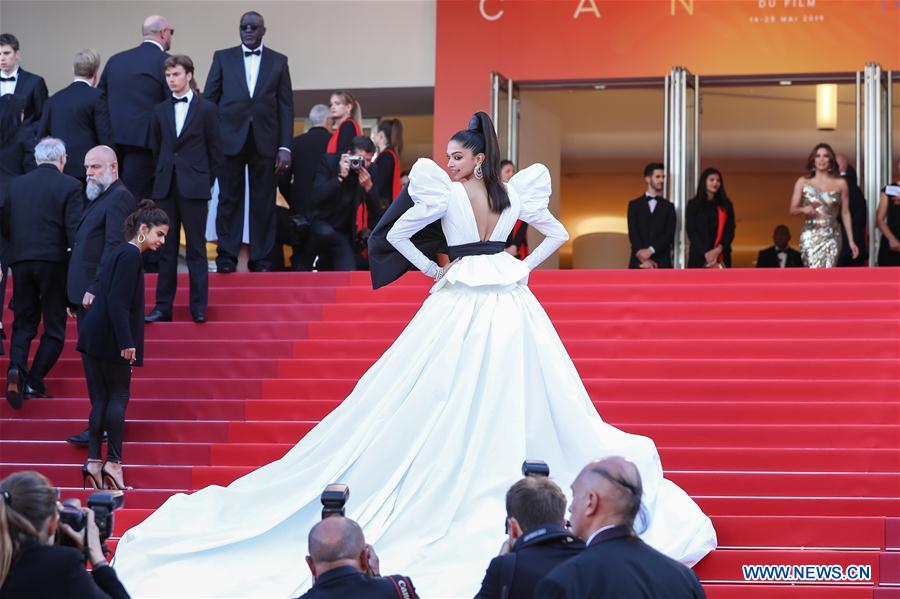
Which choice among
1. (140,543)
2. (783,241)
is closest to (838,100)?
(783,241)

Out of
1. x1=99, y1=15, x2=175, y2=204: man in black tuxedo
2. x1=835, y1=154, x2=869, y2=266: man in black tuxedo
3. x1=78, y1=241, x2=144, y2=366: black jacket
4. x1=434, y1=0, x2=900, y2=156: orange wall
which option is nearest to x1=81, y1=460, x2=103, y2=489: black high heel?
x1=78, y1=241, x2=144, y2=366: black jacket

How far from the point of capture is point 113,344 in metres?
7.74

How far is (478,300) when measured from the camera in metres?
6.77

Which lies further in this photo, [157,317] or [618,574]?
[157,317]

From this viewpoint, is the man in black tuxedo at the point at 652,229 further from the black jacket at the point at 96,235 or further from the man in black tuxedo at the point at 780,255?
the black jacket at the point at 96,235

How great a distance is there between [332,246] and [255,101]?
52.7 inches

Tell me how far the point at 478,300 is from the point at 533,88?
339 inches

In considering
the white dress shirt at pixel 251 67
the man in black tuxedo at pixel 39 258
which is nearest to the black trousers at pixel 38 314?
the man in black tuxedo at pixel 39 258

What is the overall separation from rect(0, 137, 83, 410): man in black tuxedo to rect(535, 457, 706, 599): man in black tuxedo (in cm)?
630

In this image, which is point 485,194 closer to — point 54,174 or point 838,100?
point 54,174

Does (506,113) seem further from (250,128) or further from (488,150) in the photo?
(488,150)

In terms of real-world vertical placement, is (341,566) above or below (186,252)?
below

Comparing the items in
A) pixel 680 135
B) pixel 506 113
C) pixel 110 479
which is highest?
pixel 506 113

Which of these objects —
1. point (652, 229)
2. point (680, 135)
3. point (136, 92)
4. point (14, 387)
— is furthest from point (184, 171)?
point (680, 135)
